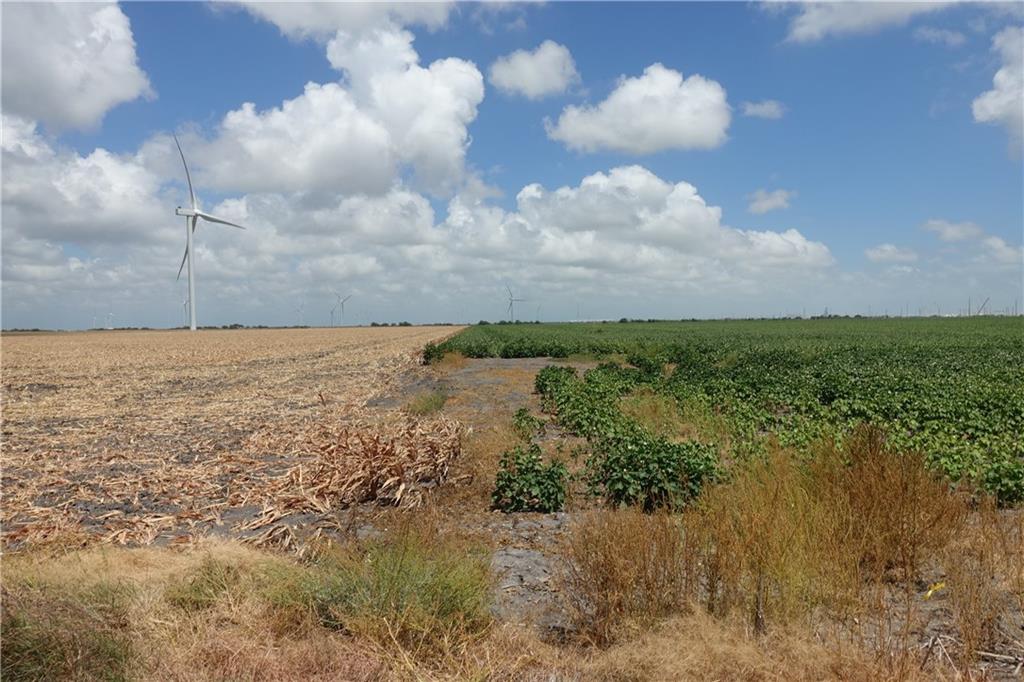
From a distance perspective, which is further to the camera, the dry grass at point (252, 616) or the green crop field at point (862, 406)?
the green crop field at point (862, 406)

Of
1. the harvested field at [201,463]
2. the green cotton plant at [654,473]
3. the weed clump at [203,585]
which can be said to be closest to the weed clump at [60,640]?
the weed clump at [203,585]

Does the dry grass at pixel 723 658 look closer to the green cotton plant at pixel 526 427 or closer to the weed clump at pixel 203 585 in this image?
the weed clump at pixel 203 585

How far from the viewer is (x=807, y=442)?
1044 centimetres

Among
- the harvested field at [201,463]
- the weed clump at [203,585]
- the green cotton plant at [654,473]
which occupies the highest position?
the green cotton plant at [654,473]

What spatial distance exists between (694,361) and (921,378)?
11035mm

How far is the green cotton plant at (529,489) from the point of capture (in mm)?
8367

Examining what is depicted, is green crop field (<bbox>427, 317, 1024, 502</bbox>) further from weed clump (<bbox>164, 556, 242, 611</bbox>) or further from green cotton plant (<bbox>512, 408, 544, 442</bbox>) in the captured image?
weed clump (<bbox>164, 556, 242, 611</bbox>)

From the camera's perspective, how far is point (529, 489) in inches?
330

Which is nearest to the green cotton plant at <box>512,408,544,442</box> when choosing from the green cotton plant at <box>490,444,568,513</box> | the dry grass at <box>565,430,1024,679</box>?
the green cotton plant at <box>490,444,568,513</box>

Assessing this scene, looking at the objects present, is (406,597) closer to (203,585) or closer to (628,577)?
(628,577)

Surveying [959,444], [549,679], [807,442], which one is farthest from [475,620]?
[959,444]

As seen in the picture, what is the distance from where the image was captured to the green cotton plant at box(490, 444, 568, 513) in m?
8.37

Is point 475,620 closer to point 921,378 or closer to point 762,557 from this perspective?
point 762,557

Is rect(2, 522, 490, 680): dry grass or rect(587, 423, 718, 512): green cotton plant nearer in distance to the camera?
rect(2, 522, 490, 680): dry grass
